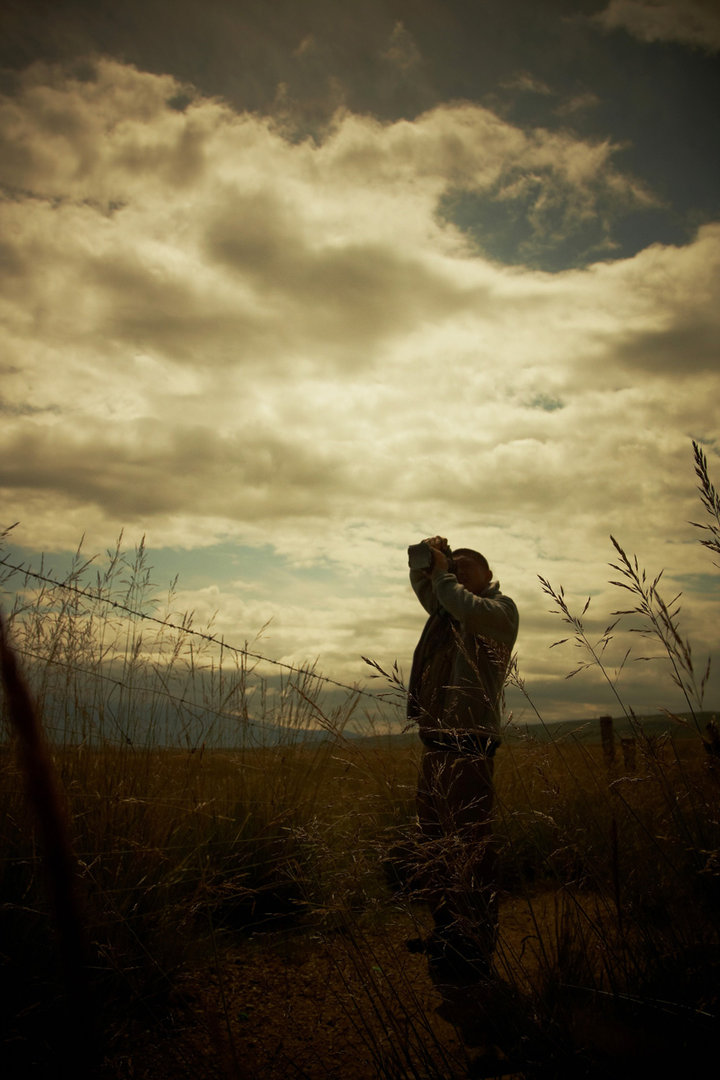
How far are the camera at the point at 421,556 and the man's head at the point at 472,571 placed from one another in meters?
0.10

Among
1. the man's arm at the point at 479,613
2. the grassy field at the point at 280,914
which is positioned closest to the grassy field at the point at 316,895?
the grassy field at the point at 280,914

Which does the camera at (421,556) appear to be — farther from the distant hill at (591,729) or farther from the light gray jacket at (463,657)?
the distant hill at (591,729)

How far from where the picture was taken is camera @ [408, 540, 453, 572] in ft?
11.2

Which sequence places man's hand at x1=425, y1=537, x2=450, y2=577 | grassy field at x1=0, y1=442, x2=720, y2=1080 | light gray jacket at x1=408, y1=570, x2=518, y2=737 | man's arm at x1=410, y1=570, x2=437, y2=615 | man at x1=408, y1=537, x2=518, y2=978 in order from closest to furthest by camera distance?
grassy field at x1=0, y1=442, x2=720, y2=1080 → man at x1=408, y1=537, x2=518, y2=978 → light gray jacket at x1=408, y1=570, x2=518, y2=737 → man's hand at x1=425, y1=537, x2=450, y2=577 → man's arm at x1=410, y1=570, x2=437, y2=615

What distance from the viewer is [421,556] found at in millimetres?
3453

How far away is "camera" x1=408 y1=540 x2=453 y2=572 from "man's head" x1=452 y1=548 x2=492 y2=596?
95 millimetres

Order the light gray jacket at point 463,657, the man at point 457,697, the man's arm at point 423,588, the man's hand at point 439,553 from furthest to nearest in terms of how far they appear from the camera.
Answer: the man's arm at point 423,588, the man's hand at point 439,553, the light gray jacket at point 463,657, the man at point 457,697

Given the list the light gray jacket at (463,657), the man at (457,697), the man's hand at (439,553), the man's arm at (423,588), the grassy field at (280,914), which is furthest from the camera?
the man's arm at (423,588)

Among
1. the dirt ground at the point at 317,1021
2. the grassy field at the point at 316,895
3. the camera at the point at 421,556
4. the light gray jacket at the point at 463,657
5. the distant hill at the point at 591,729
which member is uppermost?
the camera at the point at 421,556

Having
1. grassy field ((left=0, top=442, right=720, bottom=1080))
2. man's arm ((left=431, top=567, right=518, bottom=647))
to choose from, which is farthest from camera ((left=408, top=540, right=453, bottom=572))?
grassy field ((left=0, top=442, right=720, bottom=1080))

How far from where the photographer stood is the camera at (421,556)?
3416mm

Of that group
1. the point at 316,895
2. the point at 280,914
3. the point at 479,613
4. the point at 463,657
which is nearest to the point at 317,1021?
the point at 280,914

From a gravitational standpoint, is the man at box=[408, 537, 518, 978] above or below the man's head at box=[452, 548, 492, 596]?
below

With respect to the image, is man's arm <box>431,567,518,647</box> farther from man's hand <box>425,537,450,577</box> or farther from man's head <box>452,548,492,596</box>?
man's head <box>452,548,492,596</box>
